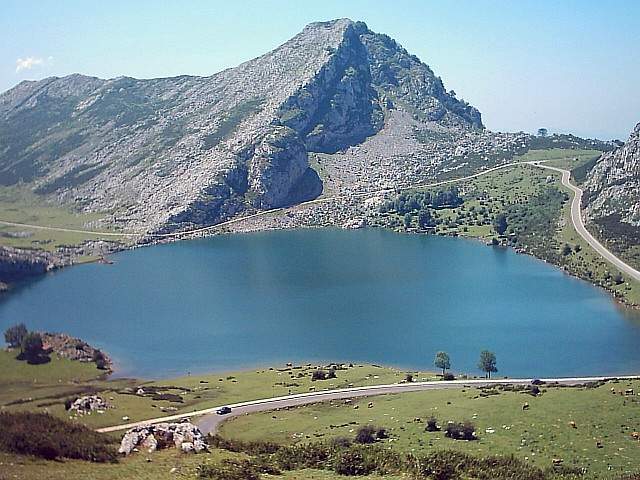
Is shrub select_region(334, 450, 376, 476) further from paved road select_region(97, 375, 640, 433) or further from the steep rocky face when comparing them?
the steep rocky face

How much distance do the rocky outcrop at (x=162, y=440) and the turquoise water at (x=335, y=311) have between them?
5744 centimetres

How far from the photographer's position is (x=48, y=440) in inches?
1146

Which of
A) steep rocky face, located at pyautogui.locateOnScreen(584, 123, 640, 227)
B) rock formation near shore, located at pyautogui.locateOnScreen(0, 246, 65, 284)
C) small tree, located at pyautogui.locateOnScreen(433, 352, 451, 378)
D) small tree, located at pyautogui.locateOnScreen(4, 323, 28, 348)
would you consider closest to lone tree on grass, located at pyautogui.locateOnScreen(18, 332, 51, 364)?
small tree, located at pyautogui.locateOnScreen(4, 323, 28, 348)

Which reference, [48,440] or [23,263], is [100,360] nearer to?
[48,440]

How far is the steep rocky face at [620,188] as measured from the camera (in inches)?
6722

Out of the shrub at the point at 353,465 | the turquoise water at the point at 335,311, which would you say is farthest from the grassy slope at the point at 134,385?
the shrub at the point at 353,465

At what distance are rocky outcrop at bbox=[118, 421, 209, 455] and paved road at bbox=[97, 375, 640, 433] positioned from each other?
899 inches

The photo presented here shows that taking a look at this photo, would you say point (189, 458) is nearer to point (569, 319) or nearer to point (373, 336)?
point (373, 336)

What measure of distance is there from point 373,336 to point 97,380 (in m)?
42.6

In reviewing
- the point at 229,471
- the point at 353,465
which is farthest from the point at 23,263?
the point at 353,465

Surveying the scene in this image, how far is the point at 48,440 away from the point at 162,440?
757 centimetres

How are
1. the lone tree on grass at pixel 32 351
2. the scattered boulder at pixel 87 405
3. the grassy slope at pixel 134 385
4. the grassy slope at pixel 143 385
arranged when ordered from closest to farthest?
the scattered boulder at pixel 87 405
the grassy slope at pixel 134 385
the grassy slope at pixel 143 385
the lone tree on grass at pixel 32 351

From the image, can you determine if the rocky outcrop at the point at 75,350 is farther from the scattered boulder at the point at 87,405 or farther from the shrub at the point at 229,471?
the shrub at the point at 229,471

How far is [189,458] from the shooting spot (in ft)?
107
